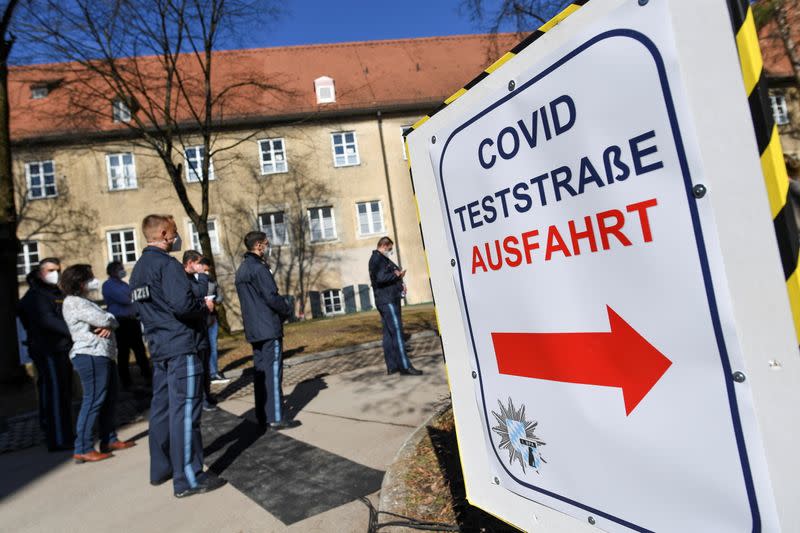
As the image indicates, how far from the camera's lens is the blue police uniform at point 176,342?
4.14 m

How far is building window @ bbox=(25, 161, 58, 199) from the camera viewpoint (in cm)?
2303

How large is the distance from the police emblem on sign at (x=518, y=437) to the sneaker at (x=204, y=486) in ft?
10.0

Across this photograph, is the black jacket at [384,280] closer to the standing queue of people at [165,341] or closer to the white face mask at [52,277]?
the standing queue of people at [165,341]

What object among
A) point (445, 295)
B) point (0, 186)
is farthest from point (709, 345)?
point (0, 186)

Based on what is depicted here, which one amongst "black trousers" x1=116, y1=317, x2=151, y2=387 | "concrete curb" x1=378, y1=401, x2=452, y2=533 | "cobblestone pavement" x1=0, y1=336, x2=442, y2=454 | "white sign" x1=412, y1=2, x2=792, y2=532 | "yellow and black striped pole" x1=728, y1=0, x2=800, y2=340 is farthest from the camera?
"black trousers" x1=116, y1=317, x2=151, y2=387

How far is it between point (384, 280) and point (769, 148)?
6528mm

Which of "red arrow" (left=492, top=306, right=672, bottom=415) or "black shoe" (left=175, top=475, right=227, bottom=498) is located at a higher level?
"red arrow" (left=492, top=306, right=672, bottom=415)

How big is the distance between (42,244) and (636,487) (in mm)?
26453

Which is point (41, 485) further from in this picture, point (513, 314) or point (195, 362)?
point (513, 314)

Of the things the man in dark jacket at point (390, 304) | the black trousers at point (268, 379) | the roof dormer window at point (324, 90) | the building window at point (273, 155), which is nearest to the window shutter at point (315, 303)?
the building window at point (273, 155)

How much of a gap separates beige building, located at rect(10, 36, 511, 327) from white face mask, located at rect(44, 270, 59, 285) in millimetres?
17143

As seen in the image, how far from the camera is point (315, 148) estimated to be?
24797 mm

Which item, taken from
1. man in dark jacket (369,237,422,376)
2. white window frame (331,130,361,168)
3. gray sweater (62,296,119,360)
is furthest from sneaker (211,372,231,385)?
white window frame (331,130,361,168)

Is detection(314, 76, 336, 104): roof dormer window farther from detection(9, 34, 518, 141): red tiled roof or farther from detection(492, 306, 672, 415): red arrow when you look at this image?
detection(492, 306, 672, 415): red arrow
